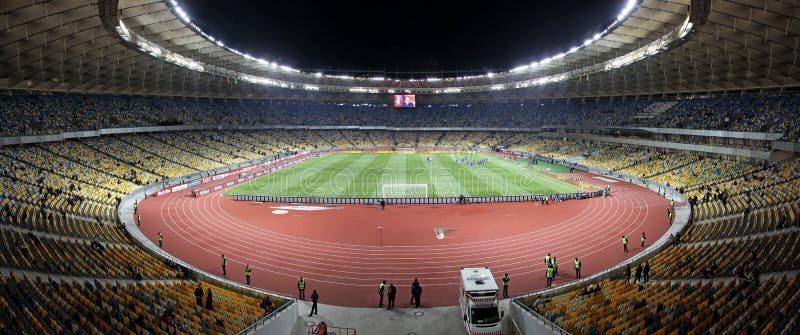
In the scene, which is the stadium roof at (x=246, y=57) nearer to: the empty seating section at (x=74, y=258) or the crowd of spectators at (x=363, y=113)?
the crowd of spectators at (x=363, y=113)

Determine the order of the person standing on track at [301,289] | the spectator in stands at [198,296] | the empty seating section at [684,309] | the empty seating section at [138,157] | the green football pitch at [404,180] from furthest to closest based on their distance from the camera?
the empty seating section at [138,157]
the green football pitch at [404,180]
the person standing on track at [301,289]
the spectator in stands at [198,296]
the empty seating section at [684,309]

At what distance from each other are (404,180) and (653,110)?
32401 millimetres

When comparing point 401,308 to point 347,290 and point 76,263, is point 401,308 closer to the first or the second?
point 347,290

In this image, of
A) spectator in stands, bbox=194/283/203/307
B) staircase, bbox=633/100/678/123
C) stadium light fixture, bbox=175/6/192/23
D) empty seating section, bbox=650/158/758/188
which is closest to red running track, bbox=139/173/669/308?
empty seating section, bbox=650/158/758/188

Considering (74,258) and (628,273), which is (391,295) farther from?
(74,258)

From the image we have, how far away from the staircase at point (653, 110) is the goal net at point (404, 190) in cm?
3034

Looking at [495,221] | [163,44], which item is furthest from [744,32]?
[163,44]

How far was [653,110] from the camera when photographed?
50.7 meters

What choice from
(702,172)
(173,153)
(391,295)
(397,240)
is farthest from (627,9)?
(173,153)

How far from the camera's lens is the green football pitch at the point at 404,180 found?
3553 cm

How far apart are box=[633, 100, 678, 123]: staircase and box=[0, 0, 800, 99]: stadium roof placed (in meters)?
1.81

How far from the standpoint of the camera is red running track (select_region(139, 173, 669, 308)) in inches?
694

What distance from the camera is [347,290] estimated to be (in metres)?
16.5

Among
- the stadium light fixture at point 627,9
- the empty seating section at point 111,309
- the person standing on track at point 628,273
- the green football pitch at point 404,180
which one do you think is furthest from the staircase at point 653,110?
the empty seating section at point 111,309
